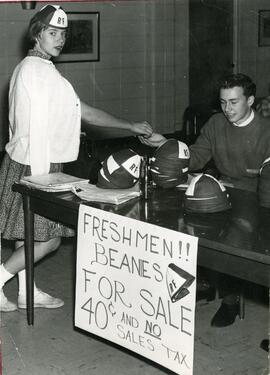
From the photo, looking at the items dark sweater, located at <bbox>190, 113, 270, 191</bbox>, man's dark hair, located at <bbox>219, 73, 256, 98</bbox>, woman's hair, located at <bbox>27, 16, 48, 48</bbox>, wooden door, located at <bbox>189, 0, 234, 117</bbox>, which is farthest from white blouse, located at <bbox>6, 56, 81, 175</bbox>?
wooden door, located at <bbox>189, 0, 234, 117</bbox>

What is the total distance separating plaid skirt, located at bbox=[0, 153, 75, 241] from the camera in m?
4.14

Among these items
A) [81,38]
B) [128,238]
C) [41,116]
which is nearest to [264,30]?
[81,38]

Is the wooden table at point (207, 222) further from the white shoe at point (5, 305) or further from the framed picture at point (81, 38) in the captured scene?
the framed picture at point (81, 38)

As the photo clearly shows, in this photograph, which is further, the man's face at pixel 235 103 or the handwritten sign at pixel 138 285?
the man's face at pixel 235 103

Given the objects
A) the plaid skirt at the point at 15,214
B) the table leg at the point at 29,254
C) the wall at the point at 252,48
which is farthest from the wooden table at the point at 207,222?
the wall at the point at 252,48

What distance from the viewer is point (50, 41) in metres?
4.11

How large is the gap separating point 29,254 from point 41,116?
2.67 ft

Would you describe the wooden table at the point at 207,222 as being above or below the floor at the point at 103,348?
above

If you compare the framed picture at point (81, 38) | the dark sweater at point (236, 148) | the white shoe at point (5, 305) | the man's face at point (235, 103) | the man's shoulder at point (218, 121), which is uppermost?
the framed picture at point (81, 38)

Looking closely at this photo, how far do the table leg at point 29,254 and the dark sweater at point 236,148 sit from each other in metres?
1.06

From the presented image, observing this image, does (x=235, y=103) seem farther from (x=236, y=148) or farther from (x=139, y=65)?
(x=139, y=65)

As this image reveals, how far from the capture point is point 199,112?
9.16m

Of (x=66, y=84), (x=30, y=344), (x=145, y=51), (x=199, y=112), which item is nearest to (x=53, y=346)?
(x=30, y=344)

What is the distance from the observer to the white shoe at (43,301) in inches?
173
